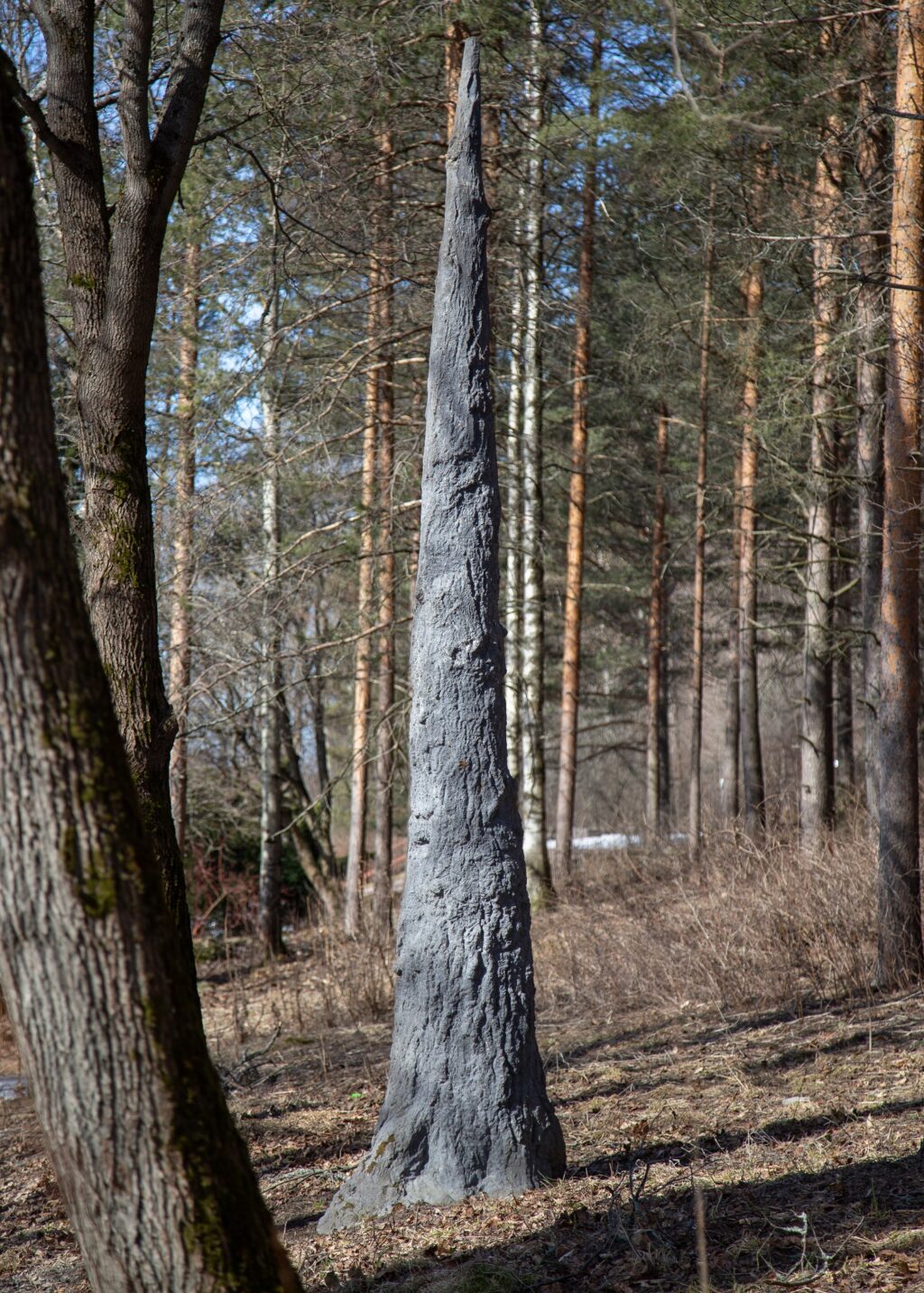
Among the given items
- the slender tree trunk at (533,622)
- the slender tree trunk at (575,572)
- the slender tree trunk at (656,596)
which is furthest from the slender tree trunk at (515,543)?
the slender tree trunk at (656,596)

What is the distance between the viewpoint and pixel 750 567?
14945mm

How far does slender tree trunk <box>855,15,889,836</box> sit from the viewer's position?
29.2 feet

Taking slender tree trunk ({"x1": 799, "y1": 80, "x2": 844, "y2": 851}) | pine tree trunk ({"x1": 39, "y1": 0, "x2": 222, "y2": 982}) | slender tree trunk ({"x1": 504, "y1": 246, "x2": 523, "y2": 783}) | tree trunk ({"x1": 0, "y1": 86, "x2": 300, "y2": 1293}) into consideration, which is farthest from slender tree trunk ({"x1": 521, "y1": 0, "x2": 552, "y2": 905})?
tree trunk ({"x1": 0, "y1": 86, "x2": 300, "y2": 1293})

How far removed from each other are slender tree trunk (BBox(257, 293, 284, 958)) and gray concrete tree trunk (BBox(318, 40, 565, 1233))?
2.42m

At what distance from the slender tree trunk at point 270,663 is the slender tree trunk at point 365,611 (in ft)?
2.84

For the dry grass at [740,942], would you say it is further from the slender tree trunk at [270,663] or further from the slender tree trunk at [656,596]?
the slender tree trunk at [656,596]

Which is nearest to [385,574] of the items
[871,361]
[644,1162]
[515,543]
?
[515,543]

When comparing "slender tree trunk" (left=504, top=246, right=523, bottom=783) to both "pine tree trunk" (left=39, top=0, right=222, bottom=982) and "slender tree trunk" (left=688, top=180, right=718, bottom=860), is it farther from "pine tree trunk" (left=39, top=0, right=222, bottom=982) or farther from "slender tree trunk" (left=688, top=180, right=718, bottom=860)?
"pine tree trunk" (left=39, top=0, right=222, bottom=982)

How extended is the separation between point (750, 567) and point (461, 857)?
11.0 metres

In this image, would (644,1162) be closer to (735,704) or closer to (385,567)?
(385,567)

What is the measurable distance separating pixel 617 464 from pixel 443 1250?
1558 centimetres

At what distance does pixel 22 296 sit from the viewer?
248 centimetres

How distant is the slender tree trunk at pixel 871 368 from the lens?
891cm

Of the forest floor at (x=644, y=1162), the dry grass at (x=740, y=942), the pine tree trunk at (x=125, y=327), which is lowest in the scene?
the forest floor at (x=644, y=1162)
